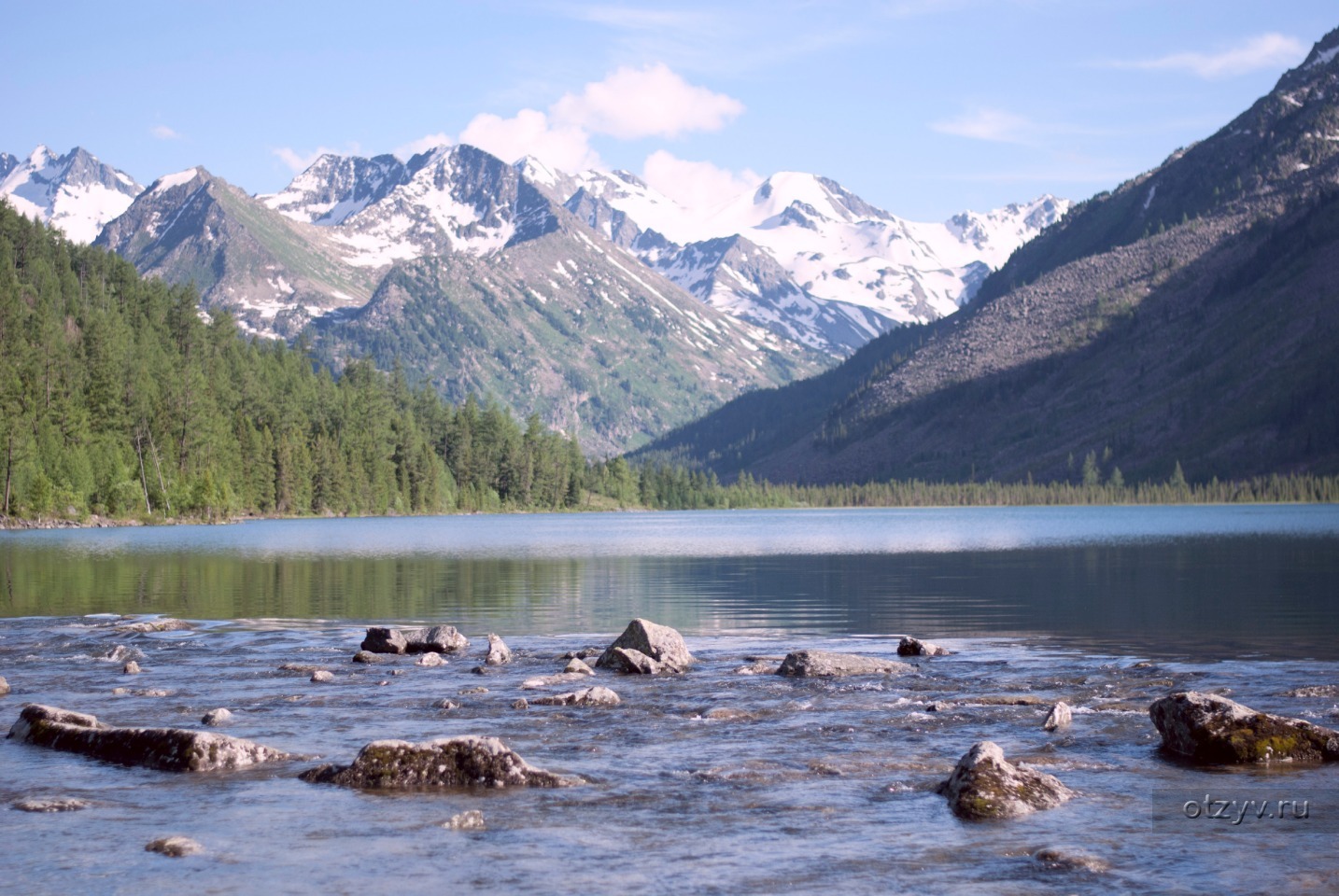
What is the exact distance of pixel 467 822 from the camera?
18.5 metres

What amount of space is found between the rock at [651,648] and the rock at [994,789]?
16.8 m

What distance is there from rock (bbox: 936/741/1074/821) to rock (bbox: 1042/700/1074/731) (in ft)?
19.4

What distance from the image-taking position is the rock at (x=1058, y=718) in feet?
85.8

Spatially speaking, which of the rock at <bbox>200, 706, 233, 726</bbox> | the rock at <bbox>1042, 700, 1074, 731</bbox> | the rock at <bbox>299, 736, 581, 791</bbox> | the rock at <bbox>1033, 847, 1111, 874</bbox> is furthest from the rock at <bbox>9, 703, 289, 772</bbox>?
the rock at <bbox>1042, 700, 1074, 731</bbox>

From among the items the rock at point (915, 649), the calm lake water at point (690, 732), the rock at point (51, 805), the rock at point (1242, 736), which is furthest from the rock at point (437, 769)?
the rock at point (915, 649)

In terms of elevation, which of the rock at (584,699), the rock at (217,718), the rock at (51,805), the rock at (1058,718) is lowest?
the rock at (51,805)

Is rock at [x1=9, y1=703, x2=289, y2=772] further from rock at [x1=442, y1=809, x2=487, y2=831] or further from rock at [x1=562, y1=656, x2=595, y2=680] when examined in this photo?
rock at [x1=562, y1=656, x2=595, y2=680]

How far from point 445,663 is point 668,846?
22.1 metres

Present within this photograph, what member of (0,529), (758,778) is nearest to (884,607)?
(758,778)

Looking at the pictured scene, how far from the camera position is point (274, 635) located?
47344mm

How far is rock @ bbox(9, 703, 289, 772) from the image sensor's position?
885 inches

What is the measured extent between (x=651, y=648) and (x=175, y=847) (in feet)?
68.8

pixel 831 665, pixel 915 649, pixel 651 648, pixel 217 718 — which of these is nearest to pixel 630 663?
pixel 651 648

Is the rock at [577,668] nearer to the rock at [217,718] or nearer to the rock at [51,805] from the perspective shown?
the rock at [217,718]
